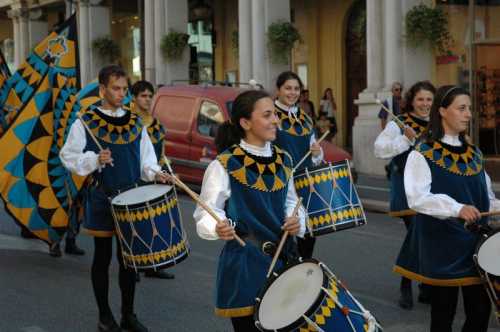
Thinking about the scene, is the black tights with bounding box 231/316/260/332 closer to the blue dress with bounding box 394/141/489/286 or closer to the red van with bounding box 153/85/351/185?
the blue dress with bounding box 394/141/489/286

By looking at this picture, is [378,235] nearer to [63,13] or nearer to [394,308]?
[394,308]

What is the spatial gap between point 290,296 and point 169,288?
12.8ft

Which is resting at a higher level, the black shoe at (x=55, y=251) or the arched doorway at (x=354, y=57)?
→ the arched doorway at (x=354, y=57)

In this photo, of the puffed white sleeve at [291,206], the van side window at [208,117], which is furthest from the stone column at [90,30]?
the puffed white sleeve at [291,206]

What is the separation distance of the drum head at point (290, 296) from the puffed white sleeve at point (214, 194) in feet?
1.83

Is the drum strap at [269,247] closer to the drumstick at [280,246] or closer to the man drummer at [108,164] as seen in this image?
the drumstick at [280,246]

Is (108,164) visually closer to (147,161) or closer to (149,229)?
(147,161)

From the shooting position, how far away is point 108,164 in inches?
229

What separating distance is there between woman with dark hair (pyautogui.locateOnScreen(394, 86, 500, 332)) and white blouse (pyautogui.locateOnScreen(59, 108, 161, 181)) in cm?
196

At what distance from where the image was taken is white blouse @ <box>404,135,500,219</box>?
432 centimetres

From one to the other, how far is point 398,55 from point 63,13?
69.3ft

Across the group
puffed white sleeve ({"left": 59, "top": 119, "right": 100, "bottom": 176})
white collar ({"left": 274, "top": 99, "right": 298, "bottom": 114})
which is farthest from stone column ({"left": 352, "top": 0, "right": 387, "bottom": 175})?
puffed white sleeve ({"left": 59, "top": 119, "right": 100, "bottom": 176})

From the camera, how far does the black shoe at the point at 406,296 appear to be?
639 cm

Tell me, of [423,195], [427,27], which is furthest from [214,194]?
[427,27]
